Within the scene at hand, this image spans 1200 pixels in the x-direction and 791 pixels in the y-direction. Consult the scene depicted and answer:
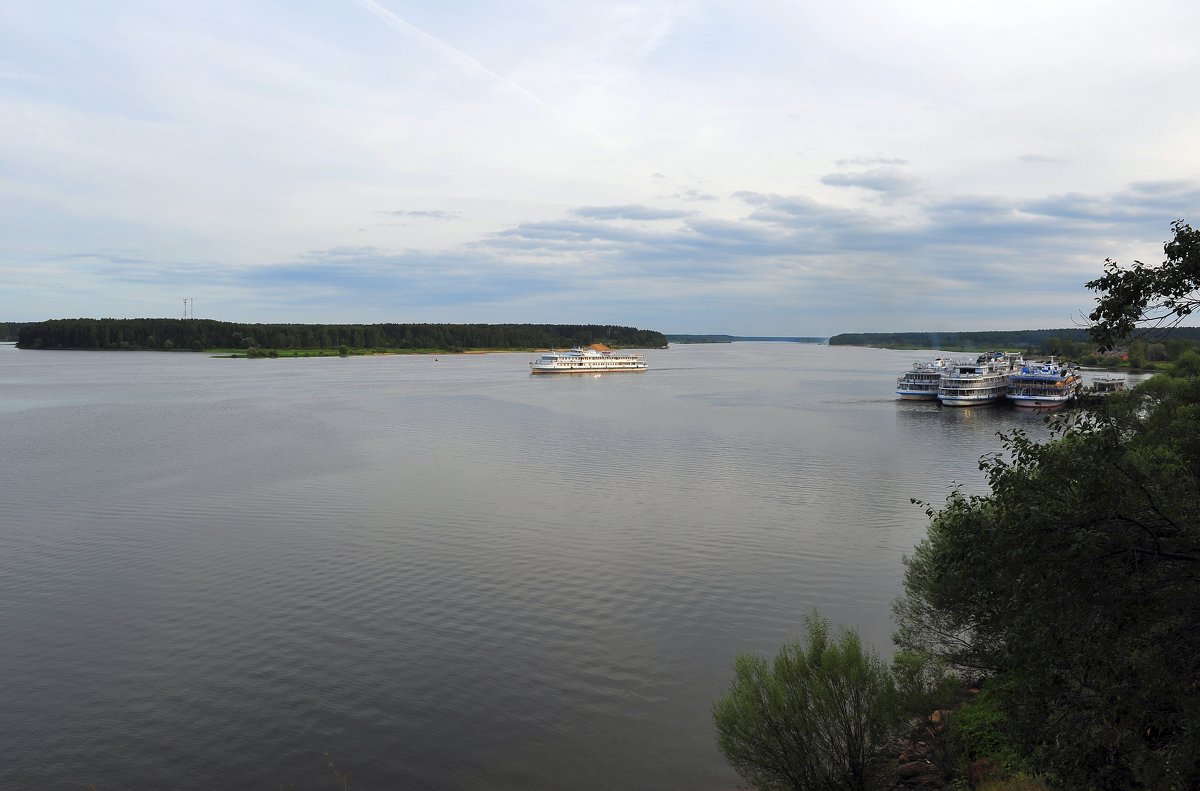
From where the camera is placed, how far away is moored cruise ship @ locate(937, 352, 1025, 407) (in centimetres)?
9225

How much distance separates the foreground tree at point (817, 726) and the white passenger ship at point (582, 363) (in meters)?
136

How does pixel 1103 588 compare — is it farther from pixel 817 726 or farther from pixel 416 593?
pixel 416 593

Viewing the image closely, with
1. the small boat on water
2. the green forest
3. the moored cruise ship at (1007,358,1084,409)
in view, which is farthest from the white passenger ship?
the green forest

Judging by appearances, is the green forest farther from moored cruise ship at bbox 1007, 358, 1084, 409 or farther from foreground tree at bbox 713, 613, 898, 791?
moored cruise ship at bbox 1007, 358, 1084, 409

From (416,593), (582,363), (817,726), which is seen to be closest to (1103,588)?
(817,726)

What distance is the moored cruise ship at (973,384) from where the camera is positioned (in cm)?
9225

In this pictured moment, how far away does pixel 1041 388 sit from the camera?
3674 inches

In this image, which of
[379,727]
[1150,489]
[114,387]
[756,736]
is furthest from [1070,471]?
[114,387]

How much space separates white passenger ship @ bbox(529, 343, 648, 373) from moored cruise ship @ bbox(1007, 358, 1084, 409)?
78.6 metres

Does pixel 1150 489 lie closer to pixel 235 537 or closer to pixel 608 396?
pixel 235 537

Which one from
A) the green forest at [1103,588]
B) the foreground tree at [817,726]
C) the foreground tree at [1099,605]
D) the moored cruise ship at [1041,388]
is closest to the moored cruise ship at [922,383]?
the moored cruise ship at [1041,388]

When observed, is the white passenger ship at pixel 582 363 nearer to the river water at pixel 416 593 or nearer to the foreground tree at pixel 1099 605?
the river water at pixel 416 593

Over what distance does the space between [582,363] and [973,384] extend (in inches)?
3129

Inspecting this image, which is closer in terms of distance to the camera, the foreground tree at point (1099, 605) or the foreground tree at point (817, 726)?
the foreground tree at point (1099, 605)
